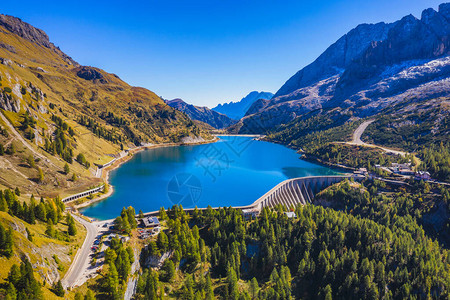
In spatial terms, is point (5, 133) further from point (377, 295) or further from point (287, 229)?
point (377, 295)

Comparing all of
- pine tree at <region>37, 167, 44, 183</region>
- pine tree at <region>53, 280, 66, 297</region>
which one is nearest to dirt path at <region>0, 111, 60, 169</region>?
pine tree at <region>37, 167, 44, 183</region>

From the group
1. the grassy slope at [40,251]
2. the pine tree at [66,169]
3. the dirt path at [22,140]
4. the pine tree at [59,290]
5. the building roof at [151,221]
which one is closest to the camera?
the grassy slope at [40,251]

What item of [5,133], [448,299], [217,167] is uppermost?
[5,133]

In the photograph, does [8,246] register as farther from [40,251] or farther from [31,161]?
[31,161]

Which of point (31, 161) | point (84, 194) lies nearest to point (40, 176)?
point (31, 161)

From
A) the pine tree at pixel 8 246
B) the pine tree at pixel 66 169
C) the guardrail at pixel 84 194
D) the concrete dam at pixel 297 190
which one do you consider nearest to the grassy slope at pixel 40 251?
the pine tree at pixel 8 246

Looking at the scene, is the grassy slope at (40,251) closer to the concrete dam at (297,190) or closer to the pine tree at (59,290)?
the pine tree at (59,290)

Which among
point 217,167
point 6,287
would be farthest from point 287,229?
point 217,167
